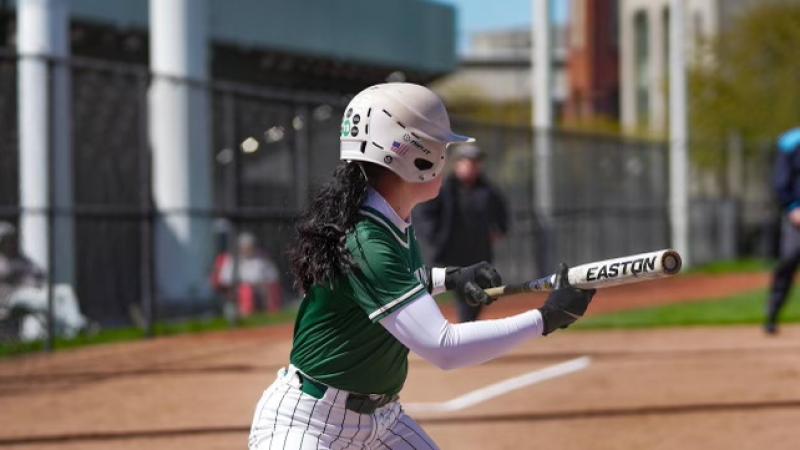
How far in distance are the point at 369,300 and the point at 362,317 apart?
167mm

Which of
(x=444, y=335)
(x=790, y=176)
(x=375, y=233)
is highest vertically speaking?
(x=790, y=176)

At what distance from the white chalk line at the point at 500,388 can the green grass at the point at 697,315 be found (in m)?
4.02

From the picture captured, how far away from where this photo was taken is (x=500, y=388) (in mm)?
10109

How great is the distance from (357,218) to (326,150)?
14.4 meters

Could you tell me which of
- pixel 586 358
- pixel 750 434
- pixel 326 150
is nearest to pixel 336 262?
pixel 750 434

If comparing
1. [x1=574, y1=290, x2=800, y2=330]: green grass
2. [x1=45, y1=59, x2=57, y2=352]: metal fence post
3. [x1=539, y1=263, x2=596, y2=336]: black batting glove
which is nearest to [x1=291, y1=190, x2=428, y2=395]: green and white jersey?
[x1=539, y1=263, x2=596, y2=336]: black batting glove

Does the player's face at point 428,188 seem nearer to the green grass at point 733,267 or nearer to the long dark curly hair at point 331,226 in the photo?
the long dark curly hair at point 331,226

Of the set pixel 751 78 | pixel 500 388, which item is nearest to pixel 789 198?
pixel 500 388

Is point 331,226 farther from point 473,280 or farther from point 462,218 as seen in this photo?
point 462,218

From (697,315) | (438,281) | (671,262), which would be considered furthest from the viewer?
(697,315)

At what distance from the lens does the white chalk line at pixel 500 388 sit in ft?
30.1

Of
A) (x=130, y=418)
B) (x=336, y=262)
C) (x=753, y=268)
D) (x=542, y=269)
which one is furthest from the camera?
(x=753, y=268)

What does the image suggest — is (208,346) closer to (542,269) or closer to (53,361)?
(53,361)

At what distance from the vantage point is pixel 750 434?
7961 millimetres
